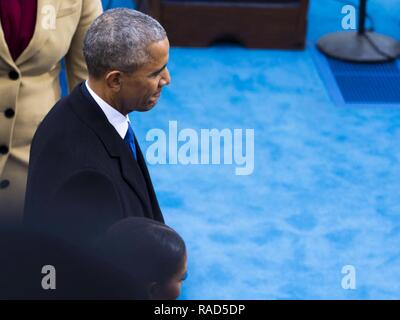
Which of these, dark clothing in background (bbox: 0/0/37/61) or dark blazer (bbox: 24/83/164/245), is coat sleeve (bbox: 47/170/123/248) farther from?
dark clothing in background (bbox: 0/0/37/61)

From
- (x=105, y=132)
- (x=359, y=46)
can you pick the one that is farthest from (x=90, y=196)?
(x=359, y=46)

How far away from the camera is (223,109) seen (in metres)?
6.00

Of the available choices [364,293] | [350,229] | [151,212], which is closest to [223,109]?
[350,229]

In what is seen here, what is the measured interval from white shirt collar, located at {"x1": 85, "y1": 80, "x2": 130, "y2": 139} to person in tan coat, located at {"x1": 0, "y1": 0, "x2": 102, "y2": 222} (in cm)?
55

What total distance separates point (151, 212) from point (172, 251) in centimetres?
64

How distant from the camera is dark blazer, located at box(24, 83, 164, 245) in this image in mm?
2217

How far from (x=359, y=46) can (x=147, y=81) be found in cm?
483

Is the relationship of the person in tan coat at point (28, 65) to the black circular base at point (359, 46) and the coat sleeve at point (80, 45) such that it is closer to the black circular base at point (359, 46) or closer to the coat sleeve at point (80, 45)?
the coat sleeve at point (80, 45)

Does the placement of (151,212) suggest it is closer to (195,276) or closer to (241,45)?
(195,276)

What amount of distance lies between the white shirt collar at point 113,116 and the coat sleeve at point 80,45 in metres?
0.69

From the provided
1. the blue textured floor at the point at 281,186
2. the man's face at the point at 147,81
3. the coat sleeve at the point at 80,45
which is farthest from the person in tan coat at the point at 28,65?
the blue textured floor at the point at 281,186

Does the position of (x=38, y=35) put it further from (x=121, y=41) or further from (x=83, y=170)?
(x=83, y=170)

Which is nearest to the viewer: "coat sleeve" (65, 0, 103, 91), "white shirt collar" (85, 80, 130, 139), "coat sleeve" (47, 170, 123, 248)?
"coat sleeve" (47, 170, 123, 248)

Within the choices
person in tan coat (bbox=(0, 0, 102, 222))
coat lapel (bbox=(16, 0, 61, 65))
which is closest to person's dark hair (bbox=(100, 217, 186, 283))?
person in tan coat (bbox=(0, 0, 102, 222))
